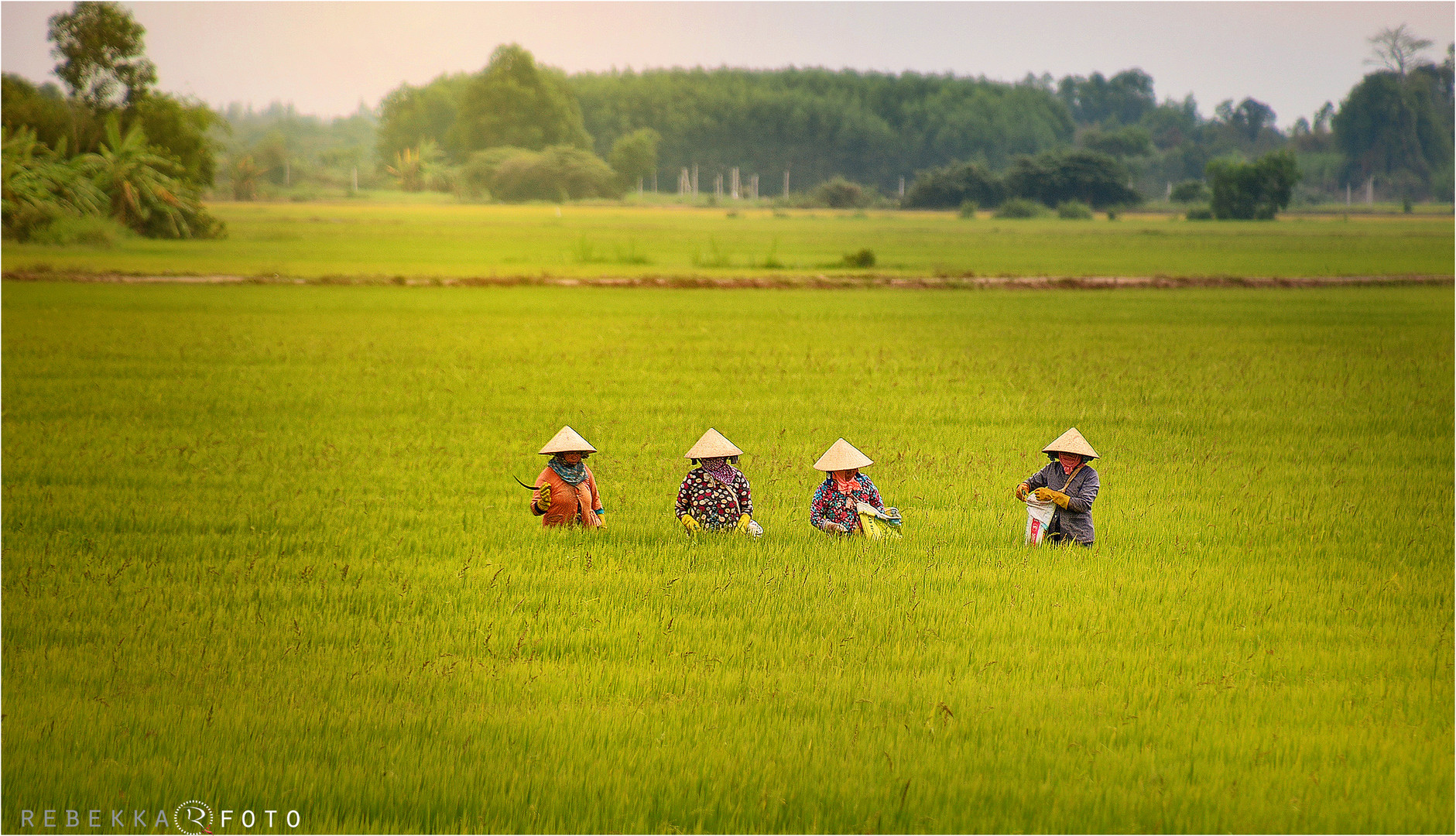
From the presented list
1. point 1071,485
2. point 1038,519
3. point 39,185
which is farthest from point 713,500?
point 39,185

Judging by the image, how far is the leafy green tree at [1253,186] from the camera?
8719 cm

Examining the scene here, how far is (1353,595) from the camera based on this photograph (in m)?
7.94

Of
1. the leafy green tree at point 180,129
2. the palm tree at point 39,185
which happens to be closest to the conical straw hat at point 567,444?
the palm tree at point 39,185

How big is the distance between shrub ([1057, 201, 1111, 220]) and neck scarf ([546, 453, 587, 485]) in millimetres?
93632

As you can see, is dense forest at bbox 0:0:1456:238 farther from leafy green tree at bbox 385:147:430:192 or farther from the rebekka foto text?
the rebekka foto text

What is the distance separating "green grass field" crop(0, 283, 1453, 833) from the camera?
5.11 m

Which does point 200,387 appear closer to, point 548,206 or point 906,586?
point 906,586

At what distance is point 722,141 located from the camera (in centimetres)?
11806

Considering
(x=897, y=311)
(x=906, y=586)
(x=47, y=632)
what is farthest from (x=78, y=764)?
(x=897, y=311)

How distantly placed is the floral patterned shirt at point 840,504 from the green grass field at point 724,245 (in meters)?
35.8

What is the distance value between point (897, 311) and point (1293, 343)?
1065cm

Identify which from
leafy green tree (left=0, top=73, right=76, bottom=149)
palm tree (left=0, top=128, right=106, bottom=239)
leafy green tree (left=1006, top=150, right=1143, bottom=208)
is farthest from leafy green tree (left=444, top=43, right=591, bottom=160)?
palm tree (left=0, top=128, right=106, bottom=239)

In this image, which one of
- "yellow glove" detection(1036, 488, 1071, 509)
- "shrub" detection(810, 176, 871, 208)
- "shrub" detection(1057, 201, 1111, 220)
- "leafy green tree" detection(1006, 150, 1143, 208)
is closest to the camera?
"yellow glove" detection(1036, 488, 1071, 509)

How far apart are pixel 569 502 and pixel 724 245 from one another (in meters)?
59.8
